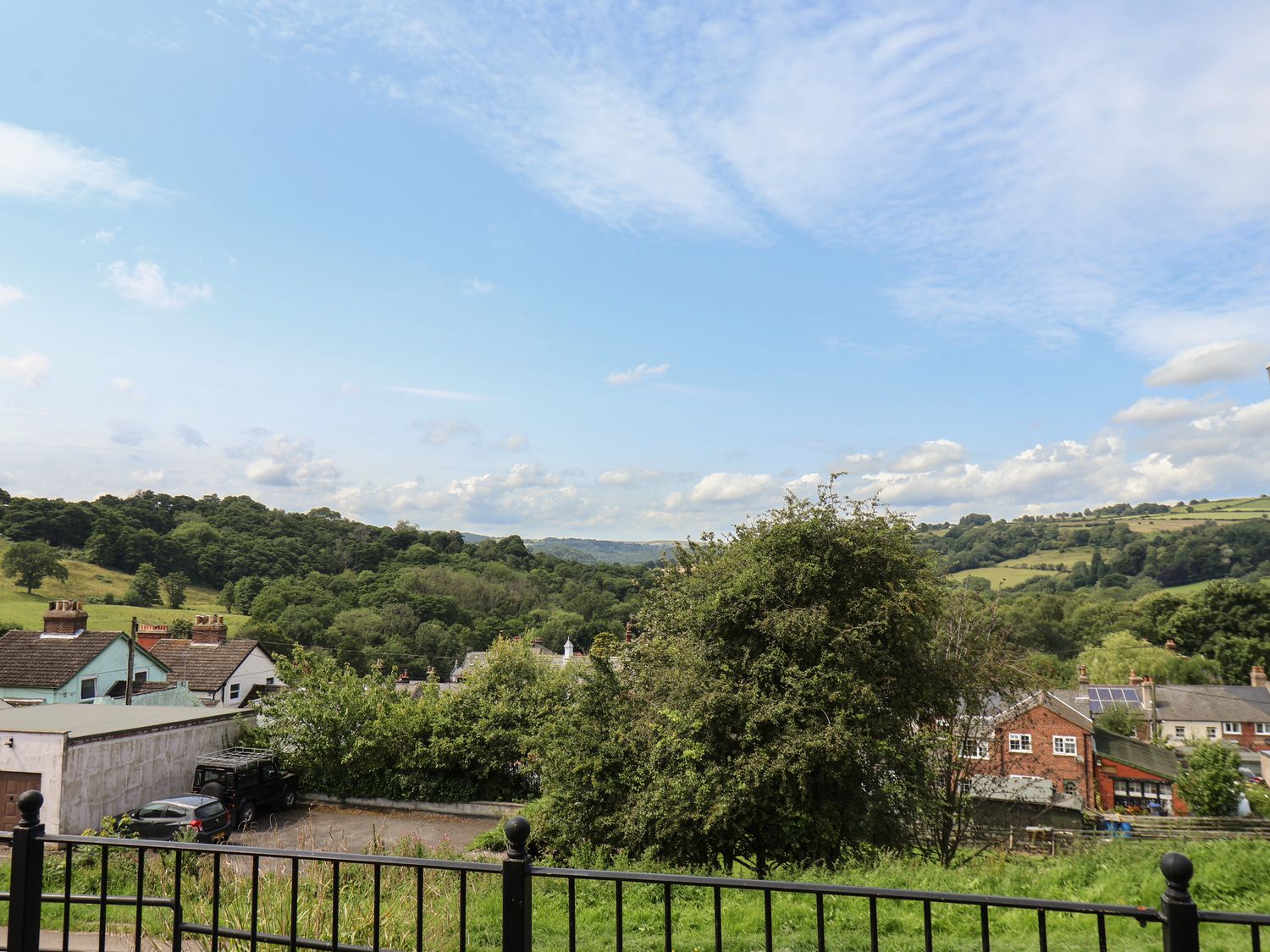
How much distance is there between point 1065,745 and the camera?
2828 cm

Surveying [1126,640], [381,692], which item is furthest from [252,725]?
[1126,640]

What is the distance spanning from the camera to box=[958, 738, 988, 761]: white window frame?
13.7 m

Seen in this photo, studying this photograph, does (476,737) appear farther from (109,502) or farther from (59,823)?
(109,502)

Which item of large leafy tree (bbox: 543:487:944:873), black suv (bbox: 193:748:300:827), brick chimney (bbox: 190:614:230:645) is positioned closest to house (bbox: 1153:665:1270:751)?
large leafy tree (bbox: 543:487:944:873)

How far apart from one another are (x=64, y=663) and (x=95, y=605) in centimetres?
3278

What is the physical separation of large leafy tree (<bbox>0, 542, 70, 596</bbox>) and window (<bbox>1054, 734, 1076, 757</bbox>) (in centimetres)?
6538

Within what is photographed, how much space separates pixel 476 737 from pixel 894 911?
13746 millimetres

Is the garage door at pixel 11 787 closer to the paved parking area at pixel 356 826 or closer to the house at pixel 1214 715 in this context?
the paved parking area at pixel 356 826

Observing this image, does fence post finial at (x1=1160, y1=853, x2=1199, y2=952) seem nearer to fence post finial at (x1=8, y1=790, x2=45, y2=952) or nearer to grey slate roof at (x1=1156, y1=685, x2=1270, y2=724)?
fence post finial at (x1=8, y1=790, x2=45, y2=952)

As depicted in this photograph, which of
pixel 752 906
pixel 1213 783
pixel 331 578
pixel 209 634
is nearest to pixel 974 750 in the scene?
pixel 752 906

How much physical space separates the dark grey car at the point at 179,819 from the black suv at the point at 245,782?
6.67 feet

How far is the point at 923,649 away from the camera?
1265 cm

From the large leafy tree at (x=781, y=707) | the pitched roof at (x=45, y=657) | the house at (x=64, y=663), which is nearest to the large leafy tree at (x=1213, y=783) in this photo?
the large leafy tree at (x=781, y=707)

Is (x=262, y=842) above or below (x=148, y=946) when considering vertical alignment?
below
